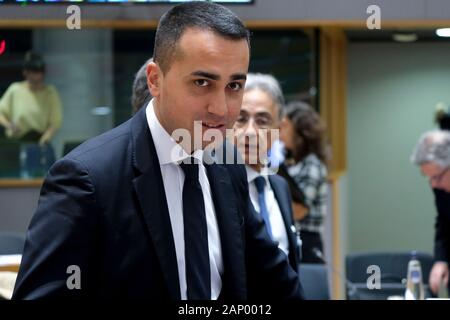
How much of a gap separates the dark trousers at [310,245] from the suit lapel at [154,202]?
112 inches

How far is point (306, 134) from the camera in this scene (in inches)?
189

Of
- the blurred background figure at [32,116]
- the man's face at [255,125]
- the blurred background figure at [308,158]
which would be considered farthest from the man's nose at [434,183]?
the blurred background figure at [32,116]

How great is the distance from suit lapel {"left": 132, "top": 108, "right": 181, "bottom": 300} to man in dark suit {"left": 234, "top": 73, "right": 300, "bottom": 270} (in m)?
0.97

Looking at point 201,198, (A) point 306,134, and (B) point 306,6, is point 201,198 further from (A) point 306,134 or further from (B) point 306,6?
(A) point 306,134

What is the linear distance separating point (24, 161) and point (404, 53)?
288 centimetres

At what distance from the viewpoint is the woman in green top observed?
3.20 metres

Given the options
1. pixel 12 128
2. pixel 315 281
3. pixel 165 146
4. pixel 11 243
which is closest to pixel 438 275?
pixel 315 281

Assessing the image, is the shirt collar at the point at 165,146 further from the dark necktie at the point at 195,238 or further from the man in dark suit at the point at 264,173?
the man in dark suit at the point at 264,173

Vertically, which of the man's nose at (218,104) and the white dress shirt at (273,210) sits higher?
the man's nose at (218,104)

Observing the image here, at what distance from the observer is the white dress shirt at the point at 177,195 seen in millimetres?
1370

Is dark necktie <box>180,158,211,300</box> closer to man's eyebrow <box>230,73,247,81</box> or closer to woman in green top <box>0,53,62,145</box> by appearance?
man's eyebrow <box>230,73,247,81</box>

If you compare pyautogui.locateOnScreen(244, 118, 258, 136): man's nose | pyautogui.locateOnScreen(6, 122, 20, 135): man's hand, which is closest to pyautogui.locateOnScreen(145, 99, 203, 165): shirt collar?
pyautogui.locateOnScreen(244, 118, 258, 136): man's nose
